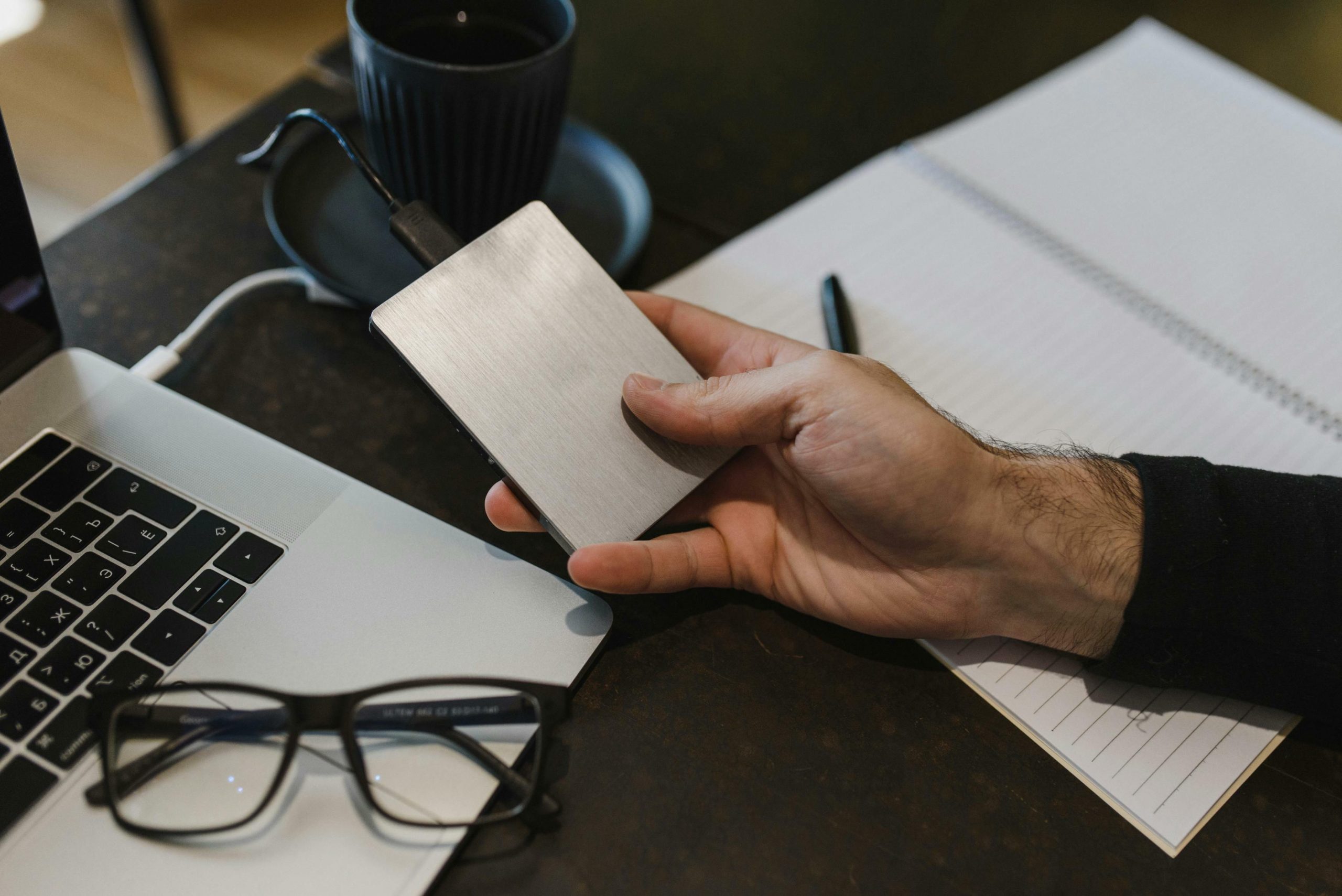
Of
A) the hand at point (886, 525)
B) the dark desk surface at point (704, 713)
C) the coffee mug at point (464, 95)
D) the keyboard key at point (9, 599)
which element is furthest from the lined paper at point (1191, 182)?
the keyboard key at point (9, 599)

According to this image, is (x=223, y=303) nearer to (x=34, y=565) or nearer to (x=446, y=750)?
(x=34, y=565)

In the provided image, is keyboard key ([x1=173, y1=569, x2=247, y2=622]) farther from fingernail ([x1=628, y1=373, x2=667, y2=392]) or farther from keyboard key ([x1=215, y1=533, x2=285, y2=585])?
fingernail ([x1=628, y1=373, x2=667, y2=392])

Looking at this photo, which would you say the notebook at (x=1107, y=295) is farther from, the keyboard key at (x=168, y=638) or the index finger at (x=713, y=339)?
the keyboard key at (x=168, y=638)

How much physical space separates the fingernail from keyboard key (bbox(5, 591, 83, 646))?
1.06 feet

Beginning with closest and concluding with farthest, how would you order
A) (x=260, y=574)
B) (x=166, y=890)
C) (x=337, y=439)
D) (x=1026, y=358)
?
(x=166, y=890)
(x=260, y=574)
(x=337, y=439)
(x=1026, y=358)

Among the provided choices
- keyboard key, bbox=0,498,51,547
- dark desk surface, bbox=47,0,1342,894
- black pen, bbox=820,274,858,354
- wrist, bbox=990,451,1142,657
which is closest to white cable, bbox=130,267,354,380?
dark desk surface, bbox=47,0,1342,894

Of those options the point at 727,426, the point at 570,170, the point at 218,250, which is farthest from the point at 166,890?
the point at 570,170

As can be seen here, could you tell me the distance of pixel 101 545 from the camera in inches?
19.1

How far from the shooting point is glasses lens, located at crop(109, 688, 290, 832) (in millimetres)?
406

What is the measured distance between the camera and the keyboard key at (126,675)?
44 centimetres

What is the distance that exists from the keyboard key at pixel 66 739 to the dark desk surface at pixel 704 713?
19cm

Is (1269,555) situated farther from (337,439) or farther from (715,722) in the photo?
(337,439)

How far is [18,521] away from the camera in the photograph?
0.49 metres

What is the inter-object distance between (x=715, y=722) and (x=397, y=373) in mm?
352
